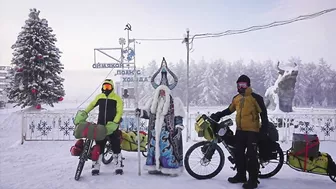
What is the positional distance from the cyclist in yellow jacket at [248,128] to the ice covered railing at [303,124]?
3.65 m

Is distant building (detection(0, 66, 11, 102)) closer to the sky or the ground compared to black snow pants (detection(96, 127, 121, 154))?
closer to the sky

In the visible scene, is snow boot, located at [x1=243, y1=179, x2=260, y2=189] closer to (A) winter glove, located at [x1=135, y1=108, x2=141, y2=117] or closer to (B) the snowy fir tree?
(A) winter glove, located at [x1=135, y1=108, x2=141, y2=117]

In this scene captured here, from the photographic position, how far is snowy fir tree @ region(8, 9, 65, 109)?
12.8m

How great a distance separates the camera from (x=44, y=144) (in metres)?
7.07

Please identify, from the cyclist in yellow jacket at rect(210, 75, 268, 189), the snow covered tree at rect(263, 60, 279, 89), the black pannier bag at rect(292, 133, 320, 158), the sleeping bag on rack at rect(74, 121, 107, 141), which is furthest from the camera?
the snow covered tree at rect(263, 60, 279, 89)

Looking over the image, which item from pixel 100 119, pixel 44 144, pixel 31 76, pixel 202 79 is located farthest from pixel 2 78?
pixel 202 79

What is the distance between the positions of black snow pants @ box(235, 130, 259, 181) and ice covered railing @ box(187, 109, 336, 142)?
3640 mm

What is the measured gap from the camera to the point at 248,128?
376 cm

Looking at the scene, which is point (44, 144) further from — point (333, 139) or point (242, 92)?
point (333, 139)

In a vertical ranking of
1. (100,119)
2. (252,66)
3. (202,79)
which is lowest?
(100,119)

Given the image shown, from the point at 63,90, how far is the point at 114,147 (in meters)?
11.0

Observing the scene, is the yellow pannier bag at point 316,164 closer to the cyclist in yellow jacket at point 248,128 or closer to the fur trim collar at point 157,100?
the cyclist in yellow jacket at point 248,128

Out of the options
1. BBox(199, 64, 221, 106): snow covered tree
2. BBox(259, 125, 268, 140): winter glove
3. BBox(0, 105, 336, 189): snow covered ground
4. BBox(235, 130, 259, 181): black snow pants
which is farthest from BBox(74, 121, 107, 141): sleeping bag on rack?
BBox(199, 64, 221, 106): snow covered tree

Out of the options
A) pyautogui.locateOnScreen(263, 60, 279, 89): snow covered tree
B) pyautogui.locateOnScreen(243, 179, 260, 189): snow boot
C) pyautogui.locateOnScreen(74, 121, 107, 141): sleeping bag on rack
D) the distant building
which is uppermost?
pyautogui.locateOnScreen(263, 60, 279, 89): snow covered tree
